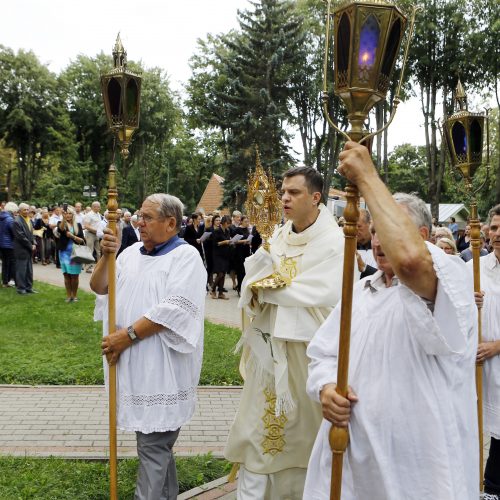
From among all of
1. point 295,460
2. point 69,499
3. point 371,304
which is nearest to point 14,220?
point 69,499

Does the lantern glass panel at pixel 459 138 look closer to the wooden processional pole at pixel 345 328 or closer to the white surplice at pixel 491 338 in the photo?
the white surplice at pixel 491 338

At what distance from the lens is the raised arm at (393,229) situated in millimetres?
2084

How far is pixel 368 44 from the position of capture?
7.51 ft

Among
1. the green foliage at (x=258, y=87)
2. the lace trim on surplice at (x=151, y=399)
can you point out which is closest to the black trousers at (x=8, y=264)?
the lace trim on surplice at (x=151, y=399)

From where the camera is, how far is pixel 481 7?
28.8 metres

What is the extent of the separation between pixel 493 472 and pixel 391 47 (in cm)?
335

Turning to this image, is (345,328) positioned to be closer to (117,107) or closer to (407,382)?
(407,382)

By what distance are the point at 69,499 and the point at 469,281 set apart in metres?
3.36

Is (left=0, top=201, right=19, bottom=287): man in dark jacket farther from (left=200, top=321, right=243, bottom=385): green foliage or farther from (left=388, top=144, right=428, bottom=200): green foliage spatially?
(left=388, top=144, right=428, bottom=200): green foliage

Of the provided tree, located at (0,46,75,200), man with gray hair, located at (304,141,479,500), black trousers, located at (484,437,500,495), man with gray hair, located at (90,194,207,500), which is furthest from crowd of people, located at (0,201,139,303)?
Answer: tree, located at (0,46,75,200)

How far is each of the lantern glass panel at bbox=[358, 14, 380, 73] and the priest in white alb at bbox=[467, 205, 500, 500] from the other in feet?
8.01

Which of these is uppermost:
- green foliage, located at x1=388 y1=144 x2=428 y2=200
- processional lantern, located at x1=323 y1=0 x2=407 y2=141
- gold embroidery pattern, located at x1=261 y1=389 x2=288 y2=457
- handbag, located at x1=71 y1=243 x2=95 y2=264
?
green foliage, located at x1=388 y1=144 x2=428 y2=200

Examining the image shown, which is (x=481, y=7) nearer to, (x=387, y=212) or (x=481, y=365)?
(x=481, y=365)

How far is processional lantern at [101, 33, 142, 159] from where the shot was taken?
13.5ft
